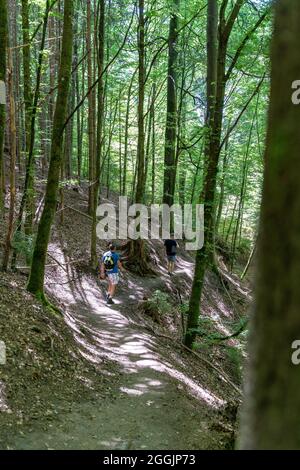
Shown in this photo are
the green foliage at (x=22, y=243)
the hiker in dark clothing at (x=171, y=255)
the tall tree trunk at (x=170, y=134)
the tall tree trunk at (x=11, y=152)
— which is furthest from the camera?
the tall tree trunk at (x=170, y=134)

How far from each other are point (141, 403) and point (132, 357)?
194 cm

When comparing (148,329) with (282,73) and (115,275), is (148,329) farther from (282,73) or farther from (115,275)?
Result: (282,73)

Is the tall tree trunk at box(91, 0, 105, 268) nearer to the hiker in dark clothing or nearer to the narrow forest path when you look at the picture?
the narrow forest path

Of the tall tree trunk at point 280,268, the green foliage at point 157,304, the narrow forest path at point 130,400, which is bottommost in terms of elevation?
the narrow forest path at point 130,400

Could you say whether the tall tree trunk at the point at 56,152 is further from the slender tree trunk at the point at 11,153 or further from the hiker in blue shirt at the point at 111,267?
the hiker in blue shirt at the point at 111,267

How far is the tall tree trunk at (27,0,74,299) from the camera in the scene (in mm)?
7953

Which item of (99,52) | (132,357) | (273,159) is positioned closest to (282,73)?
(273,159)

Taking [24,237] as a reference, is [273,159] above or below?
above

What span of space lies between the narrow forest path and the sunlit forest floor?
0.05 feet

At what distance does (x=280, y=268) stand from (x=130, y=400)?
19.6 feet

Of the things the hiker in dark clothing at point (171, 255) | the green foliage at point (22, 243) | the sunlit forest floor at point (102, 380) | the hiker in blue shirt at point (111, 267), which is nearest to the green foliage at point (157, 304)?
the sunlit forest floor at point (102, 380)

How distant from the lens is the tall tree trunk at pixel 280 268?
3.76 ft

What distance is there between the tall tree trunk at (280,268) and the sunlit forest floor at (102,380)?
413 cm
